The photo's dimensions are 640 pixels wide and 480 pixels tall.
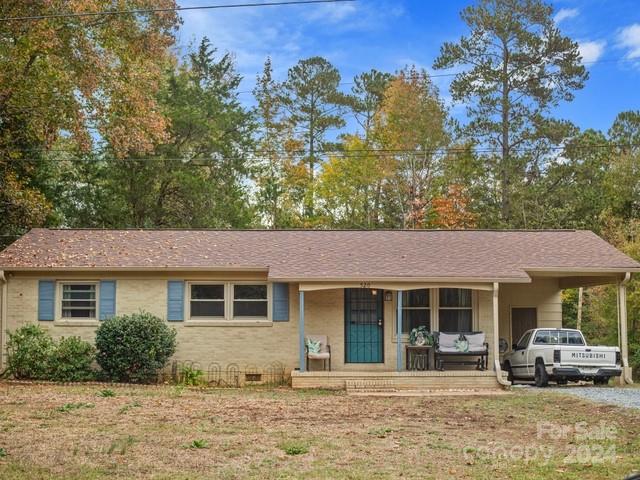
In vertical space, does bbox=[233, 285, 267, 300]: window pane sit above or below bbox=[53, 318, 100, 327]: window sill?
above

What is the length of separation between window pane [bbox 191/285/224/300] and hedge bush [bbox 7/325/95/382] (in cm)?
287

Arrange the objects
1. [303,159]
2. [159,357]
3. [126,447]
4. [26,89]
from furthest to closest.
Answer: [303,159] → [26,89] → [159,357] → [126,447]

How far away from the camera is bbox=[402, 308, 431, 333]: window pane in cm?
1933

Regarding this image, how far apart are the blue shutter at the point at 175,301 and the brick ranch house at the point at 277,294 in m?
0.03

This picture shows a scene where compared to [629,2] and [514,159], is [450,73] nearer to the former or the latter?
[514,159]

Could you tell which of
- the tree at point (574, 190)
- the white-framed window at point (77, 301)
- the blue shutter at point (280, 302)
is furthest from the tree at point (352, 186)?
the white-framed window at point (77, 301)

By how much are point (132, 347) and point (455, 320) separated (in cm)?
820

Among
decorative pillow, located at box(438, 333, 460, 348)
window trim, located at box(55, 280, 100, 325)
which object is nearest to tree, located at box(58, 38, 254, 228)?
window trim, located at box(55, 280, 100, 325)

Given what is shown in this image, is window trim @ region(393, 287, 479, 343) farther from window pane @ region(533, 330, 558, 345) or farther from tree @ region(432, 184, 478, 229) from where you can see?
tree @ region(432, 184, 478, 229)

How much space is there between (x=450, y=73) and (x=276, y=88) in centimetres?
921

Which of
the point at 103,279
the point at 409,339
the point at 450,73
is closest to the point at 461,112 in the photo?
the point at 450,73

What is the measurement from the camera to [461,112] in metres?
36.6

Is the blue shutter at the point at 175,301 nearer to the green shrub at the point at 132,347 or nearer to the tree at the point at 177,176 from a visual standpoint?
the green shrub at the point at 132,347

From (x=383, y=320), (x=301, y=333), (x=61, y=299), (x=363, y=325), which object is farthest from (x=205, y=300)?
(x=383, y=320)
